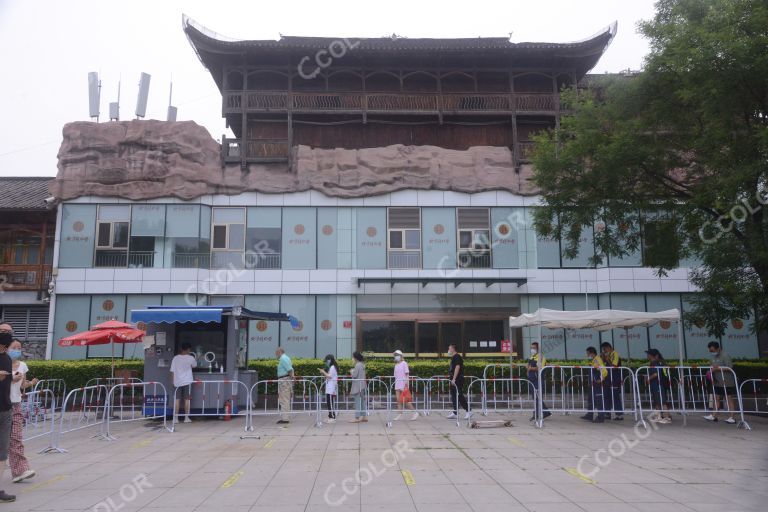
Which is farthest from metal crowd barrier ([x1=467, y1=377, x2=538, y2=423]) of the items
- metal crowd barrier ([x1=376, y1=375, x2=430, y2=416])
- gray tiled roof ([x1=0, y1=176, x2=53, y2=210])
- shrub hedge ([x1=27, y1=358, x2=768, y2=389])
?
gray tiled roof ([x1=0, y1=176, x2=53, y2=210])

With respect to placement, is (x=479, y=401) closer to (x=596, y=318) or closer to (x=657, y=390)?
(x=596, y=318)

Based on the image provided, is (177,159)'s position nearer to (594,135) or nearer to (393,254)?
(393,254)

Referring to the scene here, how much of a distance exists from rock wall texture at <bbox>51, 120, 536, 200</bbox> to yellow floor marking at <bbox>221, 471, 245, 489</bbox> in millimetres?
18136

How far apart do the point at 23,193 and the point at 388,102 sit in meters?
16.7

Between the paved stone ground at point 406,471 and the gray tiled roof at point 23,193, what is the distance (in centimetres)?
1615

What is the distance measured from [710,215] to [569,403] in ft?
20.9

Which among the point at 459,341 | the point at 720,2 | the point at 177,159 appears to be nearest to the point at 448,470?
the point at 720,2

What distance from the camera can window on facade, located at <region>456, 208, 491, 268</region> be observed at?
85.5ft

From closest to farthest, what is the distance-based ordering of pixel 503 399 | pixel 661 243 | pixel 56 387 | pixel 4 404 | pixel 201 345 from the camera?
pixel 4 404 → pixel 201 345 → pixel 661 243 → pixel 503 399 → pixel 56 387

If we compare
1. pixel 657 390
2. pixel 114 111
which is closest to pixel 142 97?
pixel 114 111

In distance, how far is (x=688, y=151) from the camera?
1597 centimetres

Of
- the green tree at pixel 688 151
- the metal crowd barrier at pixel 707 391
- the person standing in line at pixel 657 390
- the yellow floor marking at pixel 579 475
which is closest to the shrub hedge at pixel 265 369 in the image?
Answer: the metal crowd barrier at pixel 707 391

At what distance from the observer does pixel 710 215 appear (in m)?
15.9

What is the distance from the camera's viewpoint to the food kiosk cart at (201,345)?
49.0ft
